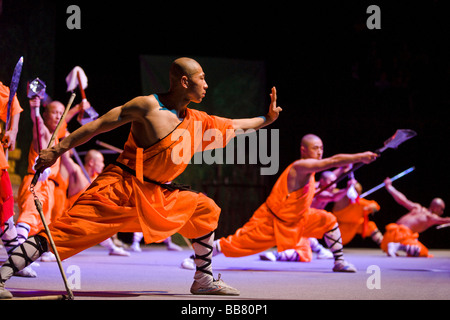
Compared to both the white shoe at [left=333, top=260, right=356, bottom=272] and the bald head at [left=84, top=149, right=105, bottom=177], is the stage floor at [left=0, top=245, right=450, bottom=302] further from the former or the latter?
the bald head at [left=84, top=149, right=105, bottom=177]

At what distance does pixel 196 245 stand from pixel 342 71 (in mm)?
5893

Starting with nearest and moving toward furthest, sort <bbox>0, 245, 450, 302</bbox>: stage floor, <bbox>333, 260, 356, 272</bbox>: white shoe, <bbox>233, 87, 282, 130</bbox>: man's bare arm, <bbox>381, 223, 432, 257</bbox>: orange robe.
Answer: <bbox>0, 245, 450, 302</bbox>: stage floor < <bbox>233, 87, 282, 130</bbox>: man's bare arm < <bbox>333, 260, 356, 272</bbox>: white shoe < <bbox>381, 223, 432, 257</bbox>: orange robe

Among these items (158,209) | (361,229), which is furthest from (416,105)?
(158,209)

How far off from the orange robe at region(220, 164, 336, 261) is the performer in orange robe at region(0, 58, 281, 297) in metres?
1.67

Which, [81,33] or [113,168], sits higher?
[81,33]

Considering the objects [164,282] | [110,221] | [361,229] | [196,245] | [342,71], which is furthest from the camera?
[342,71]

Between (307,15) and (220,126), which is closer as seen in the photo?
(220,126)

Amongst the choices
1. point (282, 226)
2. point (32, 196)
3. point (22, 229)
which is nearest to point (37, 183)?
point (32, 196)

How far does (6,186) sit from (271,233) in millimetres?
2192

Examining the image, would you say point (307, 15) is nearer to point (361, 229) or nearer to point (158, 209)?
point (361, 229)

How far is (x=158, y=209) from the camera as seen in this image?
2.86 meters

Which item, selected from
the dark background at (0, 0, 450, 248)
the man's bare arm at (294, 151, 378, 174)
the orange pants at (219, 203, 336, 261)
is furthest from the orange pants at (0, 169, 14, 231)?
the dark background at (0, 0, 450, 248)

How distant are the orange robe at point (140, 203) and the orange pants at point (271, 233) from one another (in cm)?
177

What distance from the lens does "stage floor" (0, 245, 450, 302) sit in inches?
118
